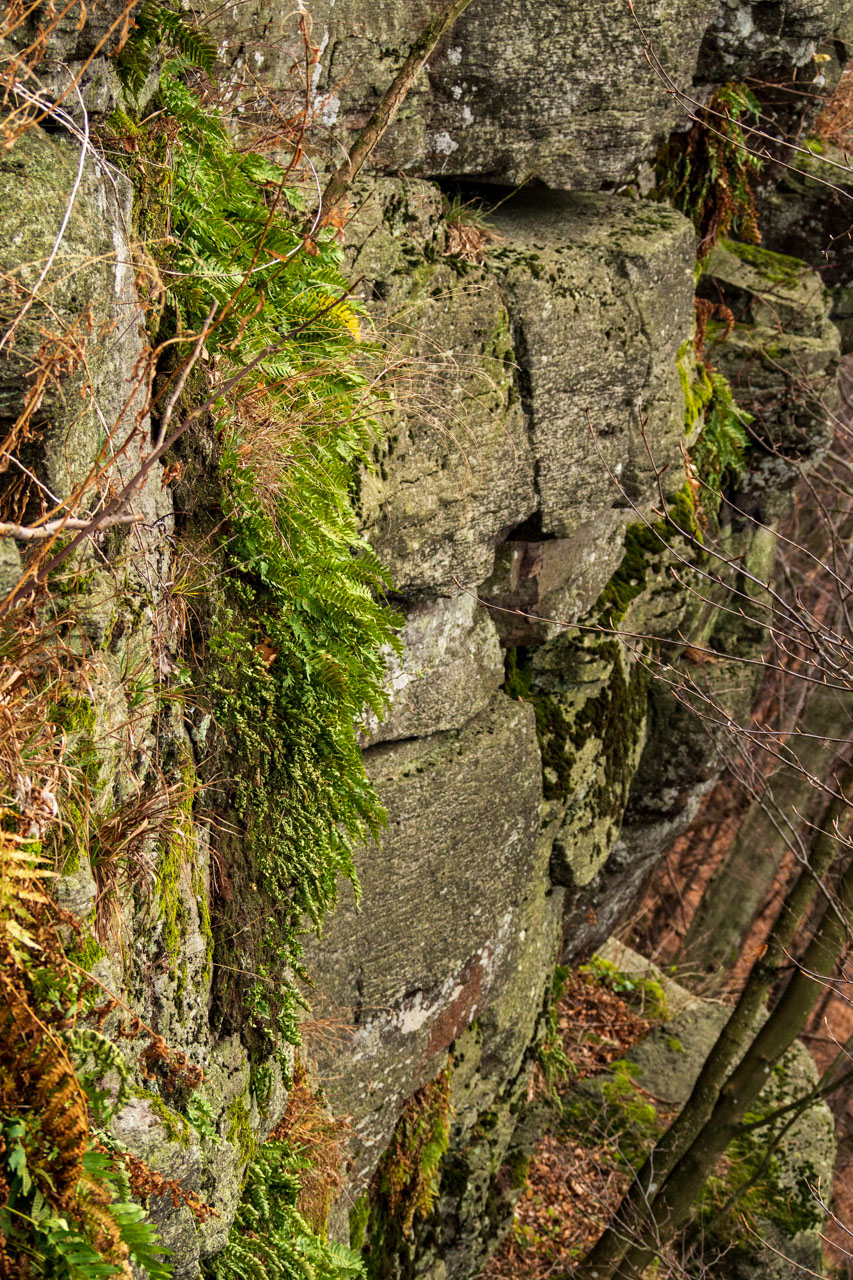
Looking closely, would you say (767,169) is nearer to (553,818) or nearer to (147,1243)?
(553,818)

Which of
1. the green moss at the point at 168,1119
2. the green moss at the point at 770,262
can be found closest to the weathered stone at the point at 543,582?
the green moss at the point at 770,262

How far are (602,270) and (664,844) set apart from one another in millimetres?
5704

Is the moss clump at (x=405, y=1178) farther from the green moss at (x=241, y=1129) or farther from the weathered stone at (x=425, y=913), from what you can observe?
the green moss at (x=241, y=1129)

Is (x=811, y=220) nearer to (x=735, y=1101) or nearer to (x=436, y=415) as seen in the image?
(x=436, y=415)

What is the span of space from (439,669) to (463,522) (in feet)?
2.77

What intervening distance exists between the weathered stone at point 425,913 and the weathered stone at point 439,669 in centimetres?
12

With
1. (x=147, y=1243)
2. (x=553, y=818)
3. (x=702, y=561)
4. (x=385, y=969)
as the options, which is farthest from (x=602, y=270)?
(x=147, y=1243)

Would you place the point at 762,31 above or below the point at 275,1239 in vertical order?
above

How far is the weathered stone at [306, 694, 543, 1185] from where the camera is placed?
521 centimetres

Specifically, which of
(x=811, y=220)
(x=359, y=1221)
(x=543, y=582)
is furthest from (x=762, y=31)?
(x=359, y=1221)

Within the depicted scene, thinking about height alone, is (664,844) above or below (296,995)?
below

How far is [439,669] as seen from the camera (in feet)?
18.6

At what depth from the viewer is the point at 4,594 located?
8.11ft

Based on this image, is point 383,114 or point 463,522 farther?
point 463,522
